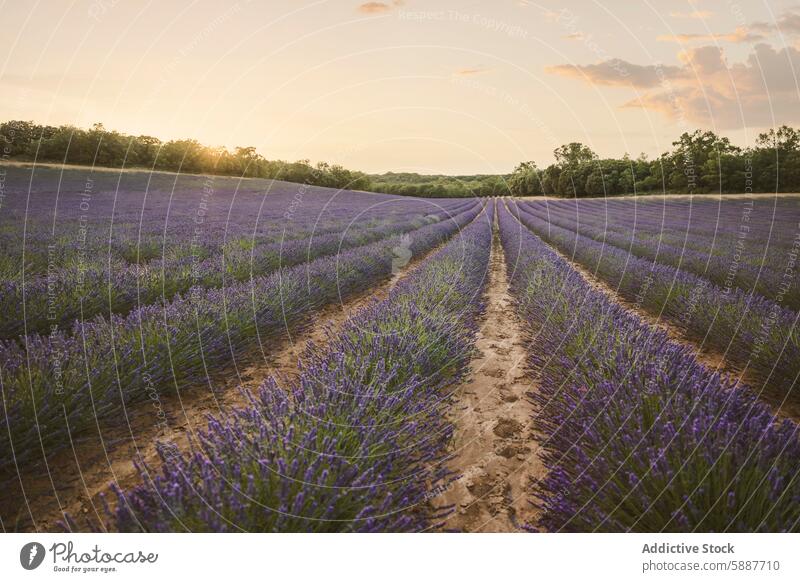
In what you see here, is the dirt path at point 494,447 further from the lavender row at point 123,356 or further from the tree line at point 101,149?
the tree line at point 101,149

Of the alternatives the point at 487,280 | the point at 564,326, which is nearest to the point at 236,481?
the point at 564,326

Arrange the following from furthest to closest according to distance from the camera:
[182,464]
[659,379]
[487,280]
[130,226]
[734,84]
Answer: [130,226] < [487,280] < [734,84] < [659,379] < [182,464]

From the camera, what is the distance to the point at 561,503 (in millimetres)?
1539

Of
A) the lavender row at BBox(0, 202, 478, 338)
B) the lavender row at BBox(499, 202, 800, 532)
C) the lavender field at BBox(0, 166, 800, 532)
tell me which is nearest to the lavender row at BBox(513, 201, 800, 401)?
the lavender field at BBox(0, 166, 800, 532)

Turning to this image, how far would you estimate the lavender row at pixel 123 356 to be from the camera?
1909 millimetres

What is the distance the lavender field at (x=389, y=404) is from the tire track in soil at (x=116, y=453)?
12 mm

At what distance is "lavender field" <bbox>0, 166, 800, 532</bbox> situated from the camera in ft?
4.39

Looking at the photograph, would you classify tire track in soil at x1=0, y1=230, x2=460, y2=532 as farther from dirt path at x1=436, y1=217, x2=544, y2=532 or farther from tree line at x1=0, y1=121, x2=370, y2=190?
tree line at x1=0, y1=121, x2=370, y2=190

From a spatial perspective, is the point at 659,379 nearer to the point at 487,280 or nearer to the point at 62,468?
the point at 62,468
